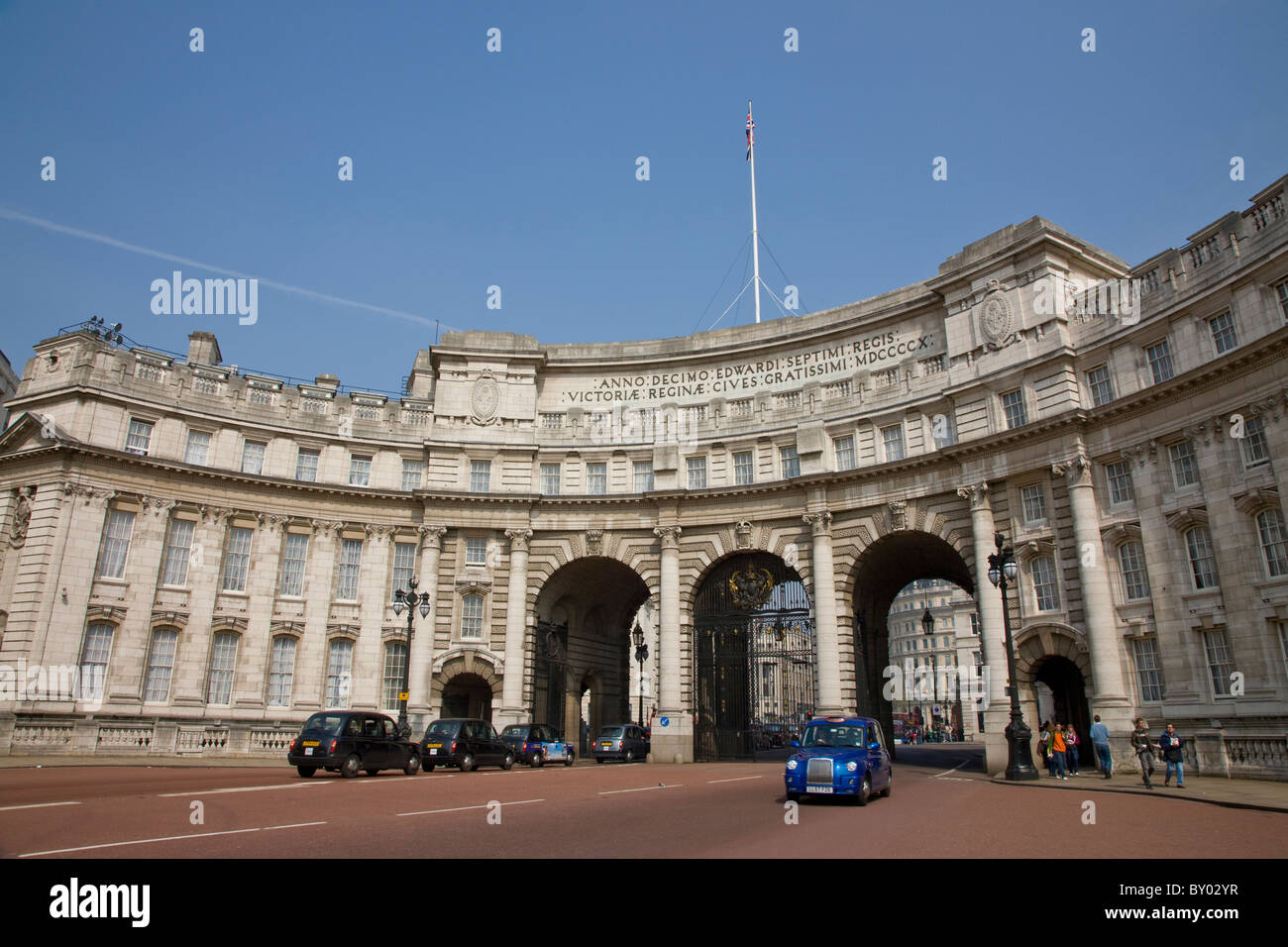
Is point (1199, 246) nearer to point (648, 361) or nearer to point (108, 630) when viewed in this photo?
point (648, 361)

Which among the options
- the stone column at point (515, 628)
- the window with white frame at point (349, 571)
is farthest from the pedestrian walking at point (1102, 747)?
the window with white frame at point (349, 571)

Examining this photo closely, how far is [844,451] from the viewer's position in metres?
39.6

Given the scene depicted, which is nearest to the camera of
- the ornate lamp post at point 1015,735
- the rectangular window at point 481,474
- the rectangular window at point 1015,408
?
the ornate lamp post at point 1015,735

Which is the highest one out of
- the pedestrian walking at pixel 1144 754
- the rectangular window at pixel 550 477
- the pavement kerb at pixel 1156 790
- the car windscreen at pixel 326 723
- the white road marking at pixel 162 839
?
the rectangular window at pixel 550 477

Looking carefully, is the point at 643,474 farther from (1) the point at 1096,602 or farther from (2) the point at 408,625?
(1) the point at 1096,602

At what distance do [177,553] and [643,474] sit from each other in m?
21.5

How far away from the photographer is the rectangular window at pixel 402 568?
137ft

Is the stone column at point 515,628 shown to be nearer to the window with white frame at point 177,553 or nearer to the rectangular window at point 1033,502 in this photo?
the window with white frame at point 177,553

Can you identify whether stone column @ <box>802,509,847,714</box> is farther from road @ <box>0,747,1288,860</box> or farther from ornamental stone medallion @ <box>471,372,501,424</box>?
ornamental stone medallion @ <box>471,372,501,424</box>

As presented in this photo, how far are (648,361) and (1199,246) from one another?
24.2 m

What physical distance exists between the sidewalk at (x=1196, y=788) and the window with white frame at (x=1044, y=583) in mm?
6200

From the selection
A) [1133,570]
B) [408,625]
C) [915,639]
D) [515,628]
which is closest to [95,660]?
[408,625]

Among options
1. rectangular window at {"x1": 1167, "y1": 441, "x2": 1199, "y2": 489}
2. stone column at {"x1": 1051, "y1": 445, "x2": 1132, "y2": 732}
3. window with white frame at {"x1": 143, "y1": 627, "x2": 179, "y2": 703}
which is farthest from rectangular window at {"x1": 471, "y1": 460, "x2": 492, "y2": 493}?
rectangular window at {"x1": 1167, "y1": 441, "x2": 1199, "y2": 489}
